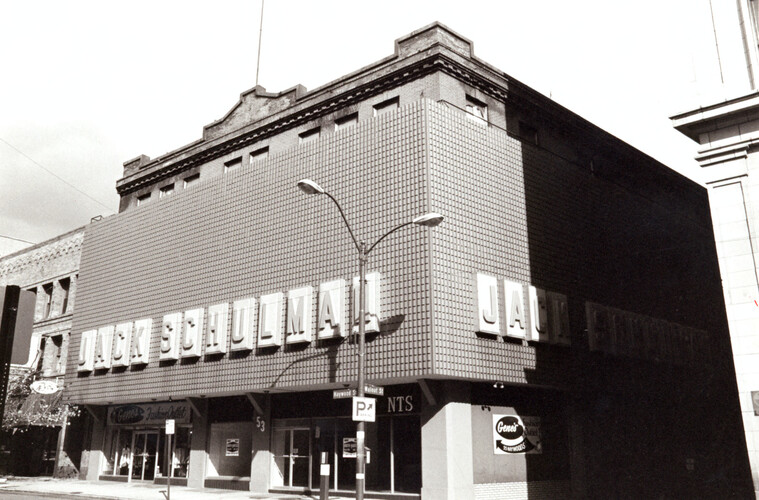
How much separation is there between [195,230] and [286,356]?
9.60 metres

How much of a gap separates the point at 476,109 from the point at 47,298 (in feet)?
107

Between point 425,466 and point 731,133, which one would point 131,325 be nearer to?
point 425,466

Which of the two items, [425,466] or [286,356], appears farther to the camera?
[286,356]

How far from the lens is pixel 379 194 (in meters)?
26.4

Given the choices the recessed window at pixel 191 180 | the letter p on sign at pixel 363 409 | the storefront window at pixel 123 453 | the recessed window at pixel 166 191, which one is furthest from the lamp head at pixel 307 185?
the storefront window at pixel 123 453

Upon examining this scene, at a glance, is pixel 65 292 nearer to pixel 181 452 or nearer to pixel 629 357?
pixel 181 452

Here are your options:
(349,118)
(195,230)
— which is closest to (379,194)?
(349,118)

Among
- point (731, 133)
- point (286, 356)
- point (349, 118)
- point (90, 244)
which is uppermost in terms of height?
Result: point (349, 118)

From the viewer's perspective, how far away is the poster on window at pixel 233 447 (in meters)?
31.5

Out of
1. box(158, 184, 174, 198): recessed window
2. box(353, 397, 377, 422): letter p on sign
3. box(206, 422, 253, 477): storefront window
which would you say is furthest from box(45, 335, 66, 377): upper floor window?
box(353, 397, 377, 422): letter p on sign

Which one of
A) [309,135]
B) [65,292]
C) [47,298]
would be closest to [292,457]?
[309,135]

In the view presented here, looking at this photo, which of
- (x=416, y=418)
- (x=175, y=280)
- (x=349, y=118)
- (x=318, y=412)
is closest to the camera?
(x=416, y=418)

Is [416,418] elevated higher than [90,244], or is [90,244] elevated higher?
[90,244]

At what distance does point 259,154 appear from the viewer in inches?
1355
